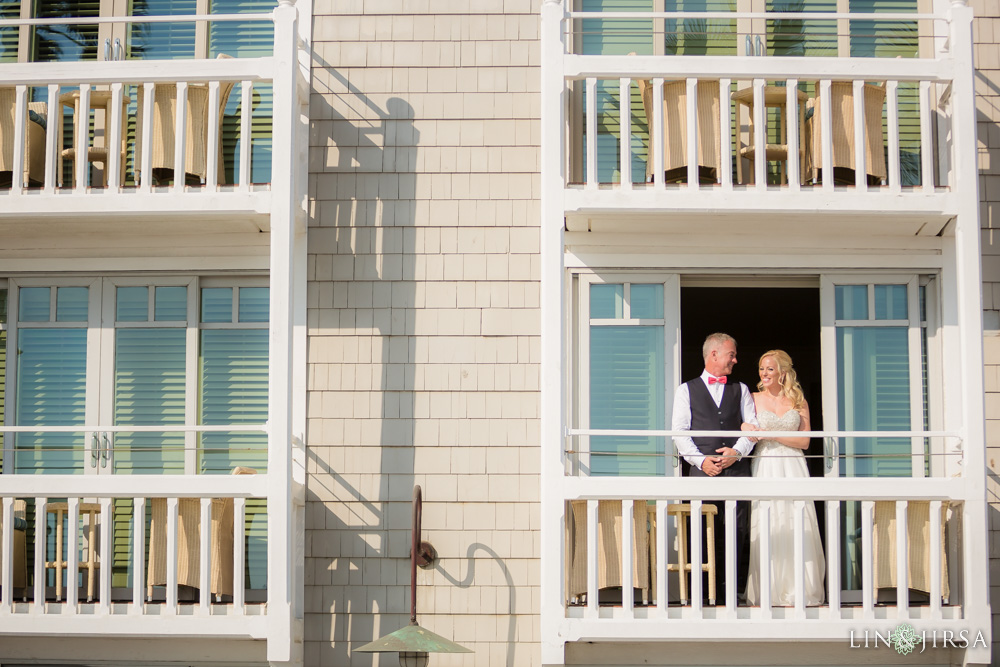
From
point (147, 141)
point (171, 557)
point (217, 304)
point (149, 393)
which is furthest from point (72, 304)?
point (171, 557)

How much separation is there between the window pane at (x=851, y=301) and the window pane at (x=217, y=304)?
455 cm

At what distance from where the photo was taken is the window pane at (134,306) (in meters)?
9.50

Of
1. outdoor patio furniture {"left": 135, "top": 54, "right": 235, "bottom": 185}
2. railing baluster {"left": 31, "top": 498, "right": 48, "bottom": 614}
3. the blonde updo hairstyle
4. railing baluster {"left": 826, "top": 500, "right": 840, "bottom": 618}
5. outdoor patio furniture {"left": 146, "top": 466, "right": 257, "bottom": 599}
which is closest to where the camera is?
railing baluster {"left": 826, "top": 500, "right": 840, "bottom": 618}

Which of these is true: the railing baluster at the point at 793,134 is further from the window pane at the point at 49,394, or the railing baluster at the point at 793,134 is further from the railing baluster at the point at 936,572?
the window pane at the point at 49,394

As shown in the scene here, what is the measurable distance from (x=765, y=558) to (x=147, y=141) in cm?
511

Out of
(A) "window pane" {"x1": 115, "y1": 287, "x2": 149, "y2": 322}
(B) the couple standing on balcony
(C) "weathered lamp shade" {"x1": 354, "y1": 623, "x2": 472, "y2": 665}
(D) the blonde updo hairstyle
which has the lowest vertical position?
(C) "weathered lamp shade" {"x1": 354, "y1": 623, "x2": 472, "y2": 665}

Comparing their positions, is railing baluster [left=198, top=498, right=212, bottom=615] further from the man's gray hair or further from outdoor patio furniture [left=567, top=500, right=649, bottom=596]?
the man's gray hair

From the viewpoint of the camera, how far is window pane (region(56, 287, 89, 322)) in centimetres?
953

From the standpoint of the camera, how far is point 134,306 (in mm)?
9516

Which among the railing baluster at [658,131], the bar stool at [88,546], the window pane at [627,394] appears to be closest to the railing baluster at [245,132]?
the bar stool at [88,546]

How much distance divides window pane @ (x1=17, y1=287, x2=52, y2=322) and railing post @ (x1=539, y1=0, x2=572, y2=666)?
3806 mm

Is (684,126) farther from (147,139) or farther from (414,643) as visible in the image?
(414,643)

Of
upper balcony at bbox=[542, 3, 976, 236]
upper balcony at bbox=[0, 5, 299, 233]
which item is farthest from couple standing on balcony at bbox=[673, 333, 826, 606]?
upper balcony at bbox=[0, 5, 299, 233]

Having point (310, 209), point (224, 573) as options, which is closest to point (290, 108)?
point (310, 209)
